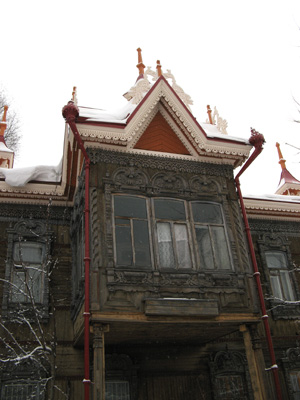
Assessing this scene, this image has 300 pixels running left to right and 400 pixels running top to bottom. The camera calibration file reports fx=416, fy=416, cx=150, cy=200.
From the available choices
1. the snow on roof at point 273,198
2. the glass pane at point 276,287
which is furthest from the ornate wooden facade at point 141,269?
the snow on roof at point 273,198

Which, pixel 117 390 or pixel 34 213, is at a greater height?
pixel 34 213

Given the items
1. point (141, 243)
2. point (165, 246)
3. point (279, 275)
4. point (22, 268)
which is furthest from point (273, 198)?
point (22, 268)

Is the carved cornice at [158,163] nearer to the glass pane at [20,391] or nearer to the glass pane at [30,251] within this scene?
the glass pane at [30,251]

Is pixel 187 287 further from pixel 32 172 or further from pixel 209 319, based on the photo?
pixel 32 172

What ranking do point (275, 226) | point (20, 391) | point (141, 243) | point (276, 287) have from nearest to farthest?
point (141, 243), point (20, 391), point (276, 287), point (275, 226)

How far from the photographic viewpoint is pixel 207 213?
9.30 meters

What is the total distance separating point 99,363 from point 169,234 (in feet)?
9.79

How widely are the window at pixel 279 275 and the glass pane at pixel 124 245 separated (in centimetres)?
532

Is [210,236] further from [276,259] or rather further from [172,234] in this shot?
[276,259]

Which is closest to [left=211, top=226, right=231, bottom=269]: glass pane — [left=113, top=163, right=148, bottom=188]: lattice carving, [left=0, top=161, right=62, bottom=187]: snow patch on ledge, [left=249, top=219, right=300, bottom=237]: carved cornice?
[left=113, top=163, right=148, bottom=188]: lattice carving

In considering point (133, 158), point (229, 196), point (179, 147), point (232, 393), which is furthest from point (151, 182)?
point (232, 393)

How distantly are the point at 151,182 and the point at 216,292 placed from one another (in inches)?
106

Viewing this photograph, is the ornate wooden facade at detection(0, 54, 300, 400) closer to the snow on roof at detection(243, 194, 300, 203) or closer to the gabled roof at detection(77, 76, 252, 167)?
the gabled roof at detection(77, 76, 252, 167)

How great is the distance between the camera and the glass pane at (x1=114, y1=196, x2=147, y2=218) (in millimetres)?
8617
